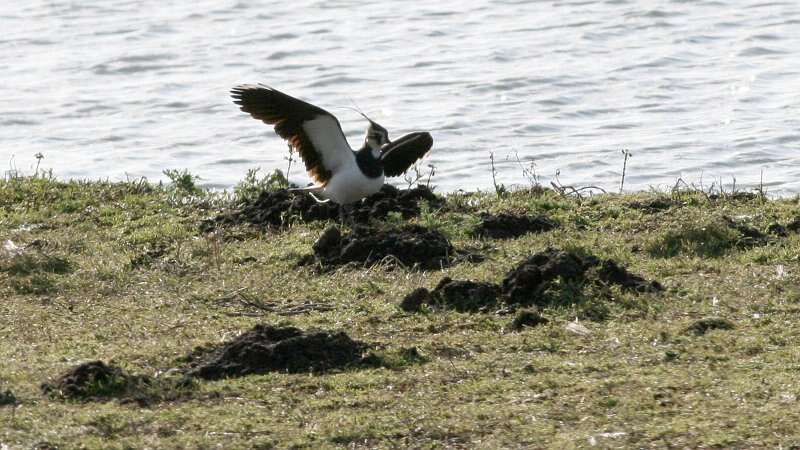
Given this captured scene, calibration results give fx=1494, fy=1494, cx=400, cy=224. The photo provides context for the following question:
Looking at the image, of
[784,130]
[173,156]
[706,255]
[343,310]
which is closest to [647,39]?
[784,130]

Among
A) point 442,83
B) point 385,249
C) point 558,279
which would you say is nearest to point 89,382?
point 558,279

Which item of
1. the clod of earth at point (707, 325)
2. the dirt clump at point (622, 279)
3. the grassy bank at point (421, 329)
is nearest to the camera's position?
the grassy bank at point (421, 329)

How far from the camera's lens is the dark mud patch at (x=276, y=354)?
5.72 metres

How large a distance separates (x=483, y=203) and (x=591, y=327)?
2.88 metres

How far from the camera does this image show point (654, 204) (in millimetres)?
8641

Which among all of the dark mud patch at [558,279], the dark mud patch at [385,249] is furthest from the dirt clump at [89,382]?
the dark mud patch at [385,249]

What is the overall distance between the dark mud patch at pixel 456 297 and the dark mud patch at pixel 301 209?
78.3 inches

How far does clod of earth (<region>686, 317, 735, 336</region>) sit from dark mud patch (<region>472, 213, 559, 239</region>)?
201 cm

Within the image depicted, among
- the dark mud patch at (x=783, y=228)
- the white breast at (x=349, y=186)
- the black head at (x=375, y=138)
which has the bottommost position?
the dark mud patch at (x=783, y=228)

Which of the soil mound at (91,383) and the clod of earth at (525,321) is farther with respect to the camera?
the clod of earth at (525,321)

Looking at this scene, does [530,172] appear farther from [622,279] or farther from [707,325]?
[707,325]

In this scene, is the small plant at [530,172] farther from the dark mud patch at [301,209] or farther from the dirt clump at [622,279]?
the dirt clump at [622,279]

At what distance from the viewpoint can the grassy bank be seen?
5.10m

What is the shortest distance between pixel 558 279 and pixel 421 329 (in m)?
0.73
